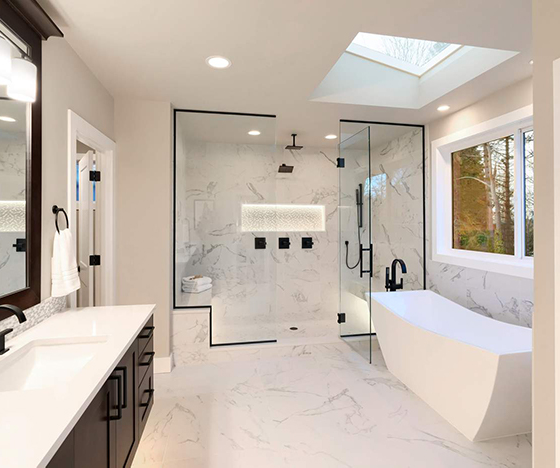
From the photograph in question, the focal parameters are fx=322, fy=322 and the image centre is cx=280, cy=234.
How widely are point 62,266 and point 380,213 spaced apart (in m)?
3.04

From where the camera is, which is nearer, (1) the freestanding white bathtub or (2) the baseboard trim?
(1) the freestanding white bathtub

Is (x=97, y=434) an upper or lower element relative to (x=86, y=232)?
lower

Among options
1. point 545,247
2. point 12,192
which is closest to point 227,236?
point 12,192

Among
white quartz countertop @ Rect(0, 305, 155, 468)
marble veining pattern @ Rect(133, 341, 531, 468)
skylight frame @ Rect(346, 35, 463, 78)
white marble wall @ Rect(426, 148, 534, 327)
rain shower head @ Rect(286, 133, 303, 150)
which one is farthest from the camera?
rain shower head @ Rect(286, 133, 303, 150)

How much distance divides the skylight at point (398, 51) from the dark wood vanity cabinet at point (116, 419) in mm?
3070

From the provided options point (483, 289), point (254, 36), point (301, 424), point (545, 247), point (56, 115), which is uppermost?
point (254, 36)

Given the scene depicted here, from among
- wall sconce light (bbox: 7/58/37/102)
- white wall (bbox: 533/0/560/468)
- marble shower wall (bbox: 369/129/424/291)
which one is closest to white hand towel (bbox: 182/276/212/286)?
marble shower wall (bbox: 369/129/424/291)

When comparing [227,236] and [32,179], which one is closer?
[32,179]

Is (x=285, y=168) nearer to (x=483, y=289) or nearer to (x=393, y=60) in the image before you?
(x=393, y=60)

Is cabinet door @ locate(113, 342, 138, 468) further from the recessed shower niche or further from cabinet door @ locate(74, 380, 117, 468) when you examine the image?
the recessed shower niche

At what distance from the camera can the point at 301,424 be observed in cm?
228

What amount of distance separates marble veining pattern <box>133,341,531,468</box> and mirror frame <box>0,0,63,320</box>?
1193 mm

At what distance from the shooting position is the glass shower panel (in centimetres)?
334

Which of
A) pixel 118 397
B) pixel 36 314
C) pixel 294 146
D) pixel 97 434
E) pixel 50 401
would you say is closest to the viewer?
pixel 50 401
